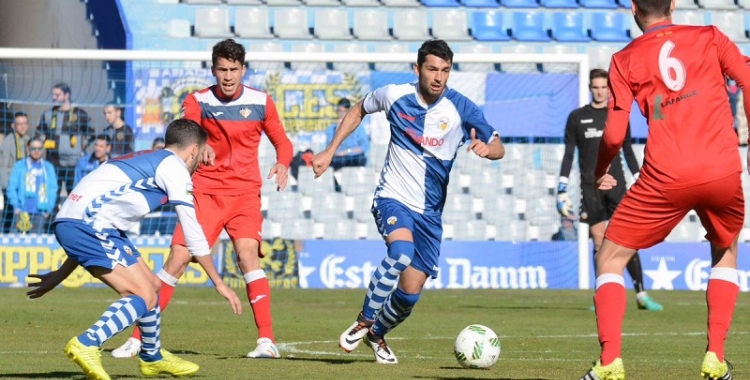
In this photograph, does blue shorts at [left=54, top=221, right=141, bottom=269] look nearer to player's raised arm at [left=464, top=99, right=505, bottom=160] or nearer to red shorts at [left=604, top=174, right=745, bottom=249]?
player's raised arm at [left=464, top=99, right=505, bottom=160]

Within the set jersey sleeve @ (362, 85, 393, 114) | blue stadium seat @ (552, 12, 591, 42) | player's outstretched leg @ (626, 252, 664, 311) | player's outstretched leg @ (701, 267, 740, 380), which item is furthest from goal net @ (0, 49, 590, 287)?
player's outstretched leg @ (701, 267, 740, 380)

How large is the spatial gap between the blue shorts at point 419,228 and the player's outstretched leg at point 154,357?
6.08 ft

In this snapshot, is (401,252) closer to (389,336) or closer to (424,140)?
(424,140)

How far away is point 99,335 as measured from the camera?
689cm

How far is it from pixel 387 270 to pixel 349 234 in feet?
36.1

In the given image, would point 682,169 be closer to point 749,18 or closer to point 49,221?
point 49,221

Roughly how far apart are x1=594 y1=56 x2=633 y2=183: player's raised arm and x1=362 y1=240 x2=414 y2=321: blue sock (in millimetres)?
2036

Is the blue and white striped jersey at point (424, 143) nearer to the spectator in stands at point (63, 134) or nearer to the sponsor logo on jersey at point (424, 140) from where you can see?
the sponsor logo on jersey at point (424, 140)

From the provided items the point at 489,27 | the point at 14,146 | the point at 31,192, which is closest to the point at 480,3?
the point at 489,27

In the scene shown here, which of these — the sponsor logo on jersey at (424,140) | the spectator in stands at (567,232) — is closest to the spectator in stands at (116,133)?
the spectator in stands at (567,232)

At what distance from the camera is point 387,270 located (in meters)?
8.55

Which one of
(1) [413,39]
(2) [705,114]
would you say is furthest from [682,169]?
(1) [413,39]

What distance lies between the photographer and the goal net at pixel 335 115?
18375mm

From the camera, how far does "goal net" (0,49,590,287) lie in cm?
1838
